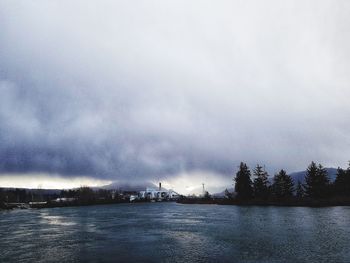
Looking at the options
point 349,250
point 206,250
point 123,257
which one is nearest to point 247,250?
point 206,250

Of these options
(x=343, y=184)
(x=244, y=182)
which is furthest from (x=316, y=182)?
(x=244, y=182)

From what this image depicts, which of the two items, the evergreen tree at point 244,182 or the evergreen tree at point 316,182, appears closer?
the evergreen tree at point 316,182

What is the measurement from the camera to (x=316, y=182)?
11881 centimetres

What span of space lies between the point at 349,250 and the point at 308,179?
8969 cm

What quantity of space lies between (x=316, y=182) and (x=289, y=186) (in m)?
14.3

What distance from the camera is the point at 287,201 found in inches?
4916

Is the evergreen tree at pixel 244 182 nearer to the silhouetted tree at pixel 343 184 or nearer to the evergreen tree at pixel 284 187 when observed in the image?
the evergreen tree at pixel 284 187

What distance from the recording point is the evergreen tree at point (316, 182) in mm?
118188

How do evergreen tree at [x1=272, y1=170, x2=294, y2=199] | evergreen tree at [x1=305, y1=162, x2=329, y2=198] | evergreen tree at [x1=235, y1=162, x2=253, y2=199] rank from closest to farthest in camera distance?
evergreen tree at [x1=305, y1=162, x2=329, y2=198] < evergreen tree at [x1=272, y1=170, x2=294, y2=199] < evergreen tree at [x1=235, y1=162, x2=253, y2=199]

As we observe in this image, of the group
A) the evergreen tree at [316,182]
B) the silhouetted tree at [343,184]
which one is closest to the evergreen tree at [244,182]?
the evergreen tree at [316,182]

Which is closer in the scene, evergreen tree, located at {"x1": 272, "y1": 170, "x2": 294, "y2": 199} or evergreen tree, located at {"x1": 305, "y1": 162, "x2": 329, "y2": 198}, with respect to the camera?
evergreen tree, located at {"x1": 305, "y1": 162, "x2": 329, "y2": 198}

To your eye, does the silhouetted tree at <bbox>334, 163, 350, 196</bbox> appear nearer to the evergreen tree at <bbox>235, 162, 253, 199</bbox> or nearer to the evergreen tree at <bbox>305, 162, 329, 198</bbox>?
the evergreen tree at <bbox>305, 162, 329, 198</bbox>

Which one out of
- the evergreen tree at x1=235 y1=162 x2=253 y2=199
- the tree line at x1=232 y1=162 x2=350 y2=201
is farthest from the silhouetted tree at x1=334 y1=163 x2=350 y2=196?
the evergreen tree at x1=235 y1=162 x2=253 y2=199

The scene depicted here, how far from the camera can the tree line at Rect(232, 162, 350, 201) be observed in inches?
4680
